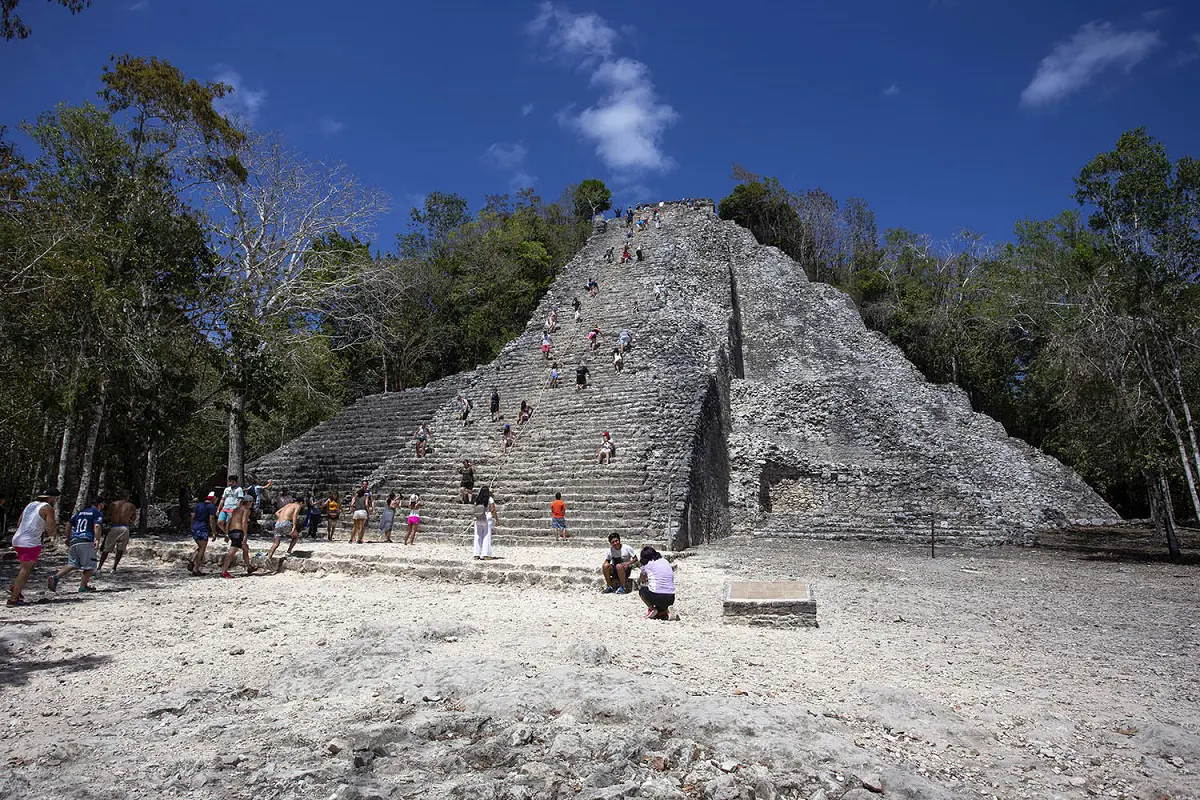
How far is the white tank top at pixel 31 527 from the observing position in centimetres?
715

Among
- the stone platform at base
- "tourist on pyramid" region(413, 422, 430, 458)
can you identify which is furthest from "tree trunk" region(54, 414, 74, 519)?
the stone platform at base

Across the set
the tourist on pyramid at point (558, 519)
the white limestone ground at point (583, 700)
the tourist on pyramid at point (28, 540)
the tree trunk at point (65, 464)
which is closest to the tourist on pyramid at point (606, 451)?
the tourist on pyramid at point (558, 519)

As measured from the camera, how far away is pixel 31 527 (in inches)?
284

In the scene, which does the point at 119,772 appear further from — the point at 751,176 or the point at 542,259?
the point at 751,176

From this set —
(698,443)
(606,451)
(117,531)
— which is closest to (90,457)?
(117,531)

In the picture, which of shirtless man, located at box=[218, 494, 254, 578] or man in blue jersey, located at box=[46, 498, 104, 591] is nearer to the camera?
man in blue jersey, located at box=[46, 498, 104, 591]

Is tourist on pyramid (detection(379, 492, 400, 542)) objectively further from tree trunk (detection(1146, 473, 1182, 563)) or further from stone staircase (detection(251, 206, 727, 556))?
tree trunk (detection(1146, 473, 1182, 563))

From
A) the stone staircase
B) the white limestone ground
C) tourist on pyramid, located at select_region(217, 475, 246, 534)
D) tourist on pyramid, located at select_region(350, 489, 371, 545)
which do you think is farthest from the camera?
the stone staircase

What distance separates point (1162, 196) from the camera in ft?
41.1

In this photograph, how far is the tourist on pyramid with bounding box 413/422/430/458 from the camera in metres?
16.7

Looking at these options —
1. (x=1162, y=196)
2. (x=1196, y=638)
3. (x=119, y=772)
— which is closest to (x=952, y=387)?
(x=1162, y=196)

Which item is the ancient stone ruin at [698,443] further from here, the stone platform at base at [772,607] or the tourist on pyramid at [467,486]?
the stone platform at base at [772,607]

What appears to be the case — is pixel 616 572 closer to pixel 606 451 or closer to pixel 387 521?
pixel 606 451

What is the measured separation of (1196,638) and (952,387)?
17.0 m
